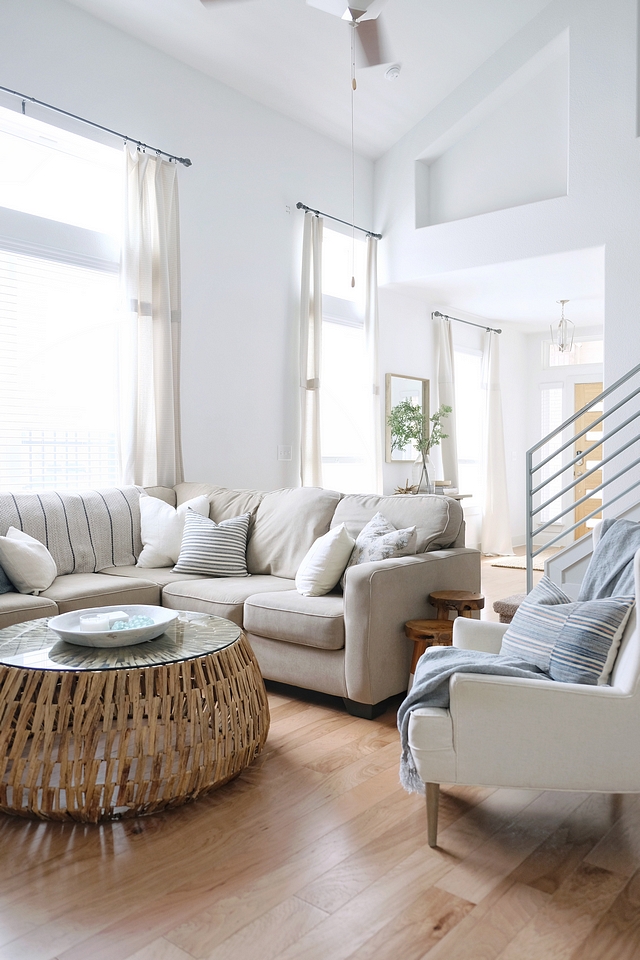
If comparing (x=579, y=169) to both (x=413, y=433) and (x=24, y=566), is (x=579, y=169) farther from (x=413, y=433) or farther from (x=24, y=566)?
(x=24, y=566)

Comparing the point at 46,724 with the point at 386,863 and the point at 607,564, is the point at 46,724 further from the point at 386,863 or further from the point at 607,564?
the point at 607,564

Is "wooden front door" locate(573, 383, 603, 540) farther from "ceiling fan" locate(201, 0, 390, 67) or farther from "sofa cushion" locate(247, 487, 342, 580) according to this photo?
"ceiling fan" locate(201, 0, 390, 67)

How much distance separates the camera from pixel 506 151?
602 centimetres

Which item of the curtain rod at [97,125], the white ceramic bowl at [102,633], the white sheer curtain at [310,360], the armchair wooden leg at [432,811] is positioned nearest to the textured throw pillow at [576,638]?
the armchair wooden leg at [432,811]

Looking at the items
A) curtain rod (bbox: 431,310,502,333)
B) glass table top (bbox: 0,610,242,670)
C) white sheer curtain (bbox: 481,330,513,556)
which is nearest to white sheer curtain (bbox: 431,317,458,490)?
curtain rod (bbox: 431,310,502,333)

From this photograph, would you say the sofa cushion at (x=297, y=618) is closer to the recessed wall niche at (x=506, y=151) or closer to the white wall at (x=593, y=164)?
the white wall at (x=593, y=164)

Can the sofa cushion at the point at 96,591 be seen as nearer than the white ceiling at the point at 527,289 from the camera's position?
Yes

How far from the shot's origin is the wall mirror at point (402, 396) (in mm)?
6703

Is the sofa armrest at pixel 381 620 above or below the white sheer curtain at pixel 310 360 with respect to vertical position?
below

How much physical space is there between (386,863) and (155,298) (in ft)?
11.9

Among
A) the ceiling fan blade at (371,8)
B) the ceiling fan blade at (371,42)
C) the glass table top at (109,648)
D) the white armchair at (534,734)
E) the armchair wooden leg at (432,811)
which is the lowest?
the armchair wooden leg at (432,811)

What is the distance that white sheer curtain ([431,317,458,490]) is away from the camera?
24.2ft

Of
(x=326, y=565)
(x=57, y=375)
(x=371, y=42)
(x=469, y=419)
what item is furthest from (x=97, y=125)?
(x=469, y=419)

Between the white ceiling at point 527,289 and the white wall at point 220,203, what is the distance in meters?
1.22
